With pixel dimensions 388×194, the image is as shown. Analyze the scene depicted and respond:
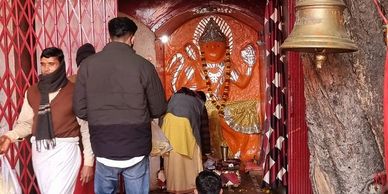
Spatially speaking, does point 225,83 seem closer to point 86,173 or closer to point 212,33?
point 212,33

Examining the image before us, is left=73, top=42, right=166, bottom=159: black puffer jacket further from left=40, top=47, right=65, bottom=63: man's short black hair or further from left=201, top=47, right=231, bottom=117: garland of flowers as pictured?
left=201, top=47, right=231, bottom=117: garland of flowers

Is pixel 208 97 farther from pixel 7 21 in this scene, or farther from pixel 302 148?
pixel 7 21

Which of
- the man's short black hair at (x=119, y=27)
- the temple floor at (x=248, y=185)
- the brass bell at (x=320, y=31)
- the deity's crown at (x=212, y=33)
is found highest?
the deity's crown at (x=212, y=33)

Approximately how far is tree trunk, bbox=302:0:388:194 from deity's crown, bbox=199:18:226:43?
5337 mm

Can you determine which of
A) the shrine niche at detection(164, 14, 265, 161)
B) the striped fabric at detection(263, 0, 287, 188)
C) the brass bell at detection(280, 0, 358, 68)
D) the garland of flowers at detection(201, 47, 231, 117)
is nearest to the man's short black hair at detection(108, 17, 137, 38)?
the brass bell at detection(280, 0, 358, 68)

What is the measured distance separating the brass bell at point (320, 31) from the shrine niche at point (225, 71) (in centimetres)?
588

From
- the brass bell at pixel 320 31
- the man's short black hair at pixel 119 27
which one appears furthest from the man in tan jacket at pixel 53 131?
the brass bell at pixel 320 31

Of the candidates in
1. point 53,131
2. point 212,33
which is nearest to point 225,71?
point 212,33

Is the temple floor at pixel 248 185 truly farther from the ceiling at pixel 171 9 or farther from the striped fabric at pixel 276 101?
the ceiling at pixel 171 9

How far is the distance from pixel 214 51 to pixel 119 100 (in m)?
5.40

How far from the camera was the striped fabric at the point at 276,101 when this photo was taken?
5.86m

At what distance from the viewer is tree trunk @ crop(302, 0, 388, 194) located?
262 cm

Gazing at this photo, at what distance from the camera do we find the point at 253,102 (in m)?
8.32

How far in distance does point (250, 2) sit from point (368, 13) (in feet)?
17.0
